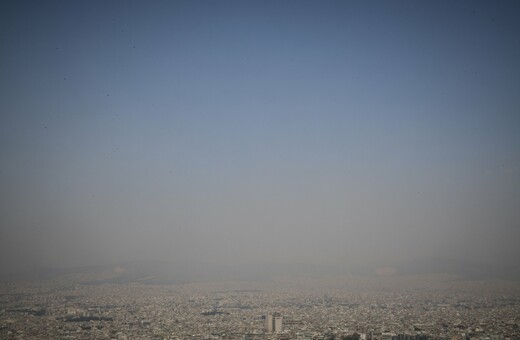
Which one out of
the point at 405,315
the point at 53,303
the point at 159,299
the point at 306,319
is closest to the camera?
the point at 306,319

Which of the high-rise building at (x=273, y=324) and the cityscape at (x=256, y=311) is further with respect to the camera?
the high-rise building at (x=273, y=324)

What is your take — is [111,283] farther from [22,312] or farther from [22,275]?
[22,312]

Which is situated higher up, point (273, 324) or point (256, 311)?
point (273, 324)

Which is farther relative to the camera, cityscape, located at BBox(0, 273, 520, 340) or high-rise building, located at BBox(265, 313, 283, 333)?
high-rise building, located at BBox(265, 313, 283, 333)

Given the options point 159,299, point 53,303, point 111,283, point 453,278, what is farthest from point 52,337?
point 453,278

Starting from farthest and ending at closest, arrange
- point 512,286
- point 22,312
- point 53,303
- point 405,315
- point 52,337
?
point 512,286, point 53,303, point 405,315, point 22,312, point 52,337

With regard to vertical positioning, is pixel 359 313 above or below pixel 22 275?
below

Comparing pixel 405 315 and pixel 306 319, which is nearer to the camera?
pixel 306 319

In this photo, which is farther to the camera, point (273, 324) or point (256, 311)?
point (256, 311)

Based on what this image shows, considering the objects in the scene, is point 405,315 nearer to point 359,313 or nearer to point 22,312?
point 359,313
